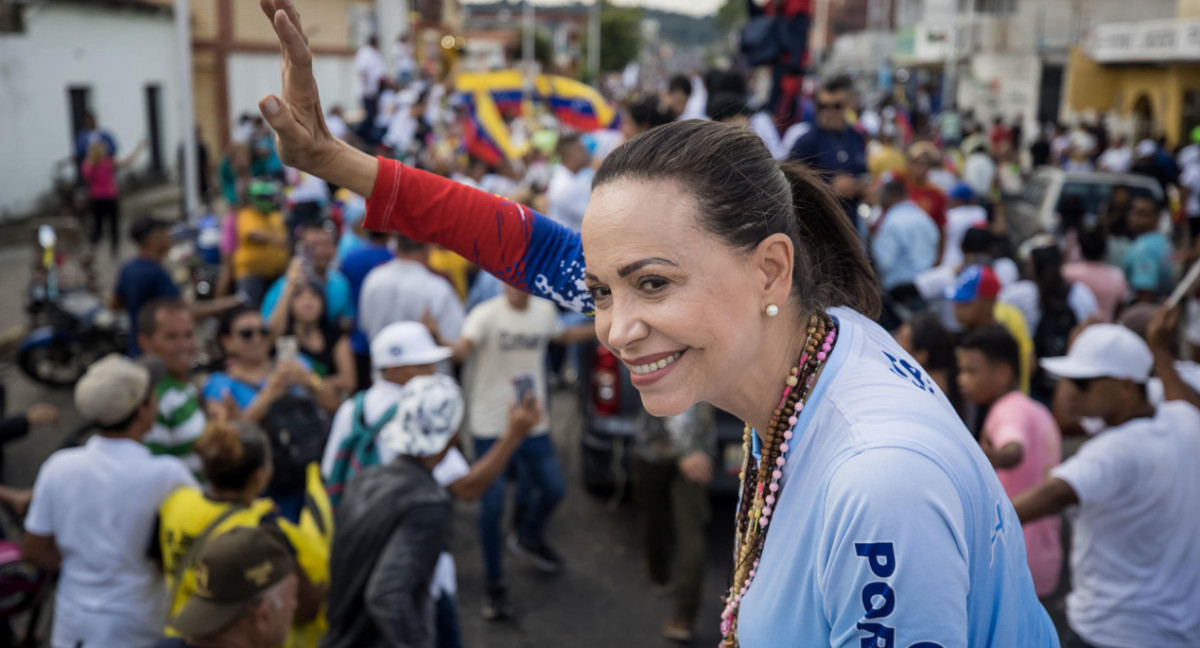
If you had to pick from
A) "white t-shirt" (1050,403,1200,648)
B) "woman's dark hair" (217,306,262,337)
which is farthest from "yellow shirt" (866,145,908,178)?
"white t-shirt" (1050,403,1200,648)

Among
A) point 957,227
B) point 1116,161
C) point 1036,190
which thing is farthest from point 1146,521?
point 1116,161

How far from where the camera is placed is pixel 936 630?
3.99 ft

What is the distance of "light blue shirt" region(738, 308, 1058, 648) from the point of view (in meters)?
1.22

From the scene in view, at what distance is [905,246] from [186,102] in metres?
7.76

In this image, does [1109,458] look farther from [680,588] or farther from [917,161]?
[917,161]

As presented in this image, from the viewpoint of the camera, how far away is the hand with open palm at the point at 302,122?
171 cm

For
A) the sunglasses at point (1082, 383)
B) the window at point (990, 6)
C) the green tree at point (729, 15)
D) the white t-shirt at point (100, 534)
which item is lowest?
the white t-shirt at point (100, 534)

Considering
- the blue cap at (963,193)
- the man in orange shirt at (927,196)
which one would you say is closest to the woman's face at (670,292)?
the man in orange shirt at (927,196)

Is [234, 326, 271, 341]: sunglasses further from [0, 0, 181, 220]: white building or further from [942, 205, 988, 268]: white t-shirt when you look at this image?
[0, 0, 181, 220]: white building

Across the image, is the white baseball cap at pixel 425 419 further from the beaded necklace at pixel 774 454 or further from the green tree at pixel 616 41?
the green tree at pixel 616 41

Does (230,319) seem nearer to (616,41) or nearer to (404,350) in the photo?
(404,350)

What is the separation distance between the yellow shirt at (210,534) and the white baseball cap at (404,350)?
114cm

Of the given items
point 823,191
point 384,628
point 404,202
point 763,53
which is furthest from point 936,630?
point 763,53

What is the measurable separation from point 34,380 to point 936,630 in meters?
9.22
